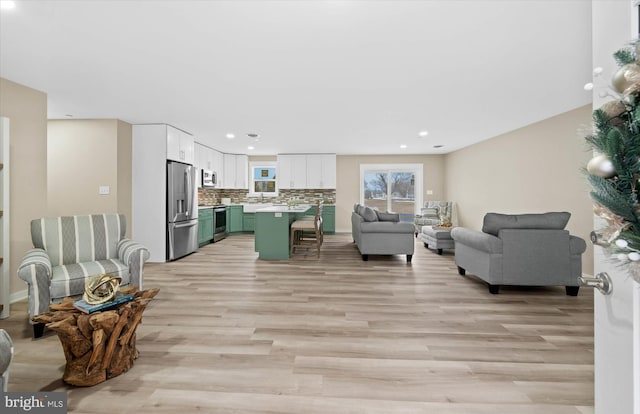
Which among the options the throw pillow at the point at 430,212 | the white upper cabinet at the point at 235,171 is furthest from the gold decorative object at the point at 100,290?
the throw pillow at the point at 430,212

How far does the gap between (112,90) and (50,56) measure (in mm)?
770

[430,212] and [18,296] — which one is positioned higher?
[430,212]

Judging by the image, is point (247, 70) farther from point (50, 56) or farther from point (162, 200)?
point (162, 200)

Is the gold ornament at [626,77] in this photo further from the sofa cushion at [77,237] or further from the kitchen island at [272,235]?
the kitchen island at [272,235]

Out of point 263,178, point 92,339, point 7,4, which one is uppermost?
point 7,4

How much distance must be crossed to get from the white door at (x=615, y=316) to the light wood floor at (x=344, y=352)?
0.87 m

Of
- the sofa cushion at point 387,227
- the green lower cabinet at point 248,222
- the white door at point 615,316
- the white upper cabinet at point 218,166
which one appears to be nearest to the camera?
the white door at point 615,316

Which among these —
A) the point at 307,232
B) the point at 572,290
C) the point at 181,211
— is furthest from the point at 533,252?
the point at 181,211

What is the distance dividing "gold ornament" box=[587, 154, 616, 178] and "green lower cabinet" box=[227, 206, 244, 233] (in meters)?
8.00

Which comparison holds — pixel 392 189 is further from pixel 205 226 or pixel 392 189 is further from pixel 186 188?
pixel 186 188

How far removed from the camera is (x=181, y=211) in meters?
5.09

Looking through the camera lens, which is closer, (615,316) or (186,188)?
(615,316)

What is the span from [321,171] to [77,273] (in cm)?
617

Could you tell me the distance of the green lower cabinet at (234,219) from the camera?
26.2 ft
